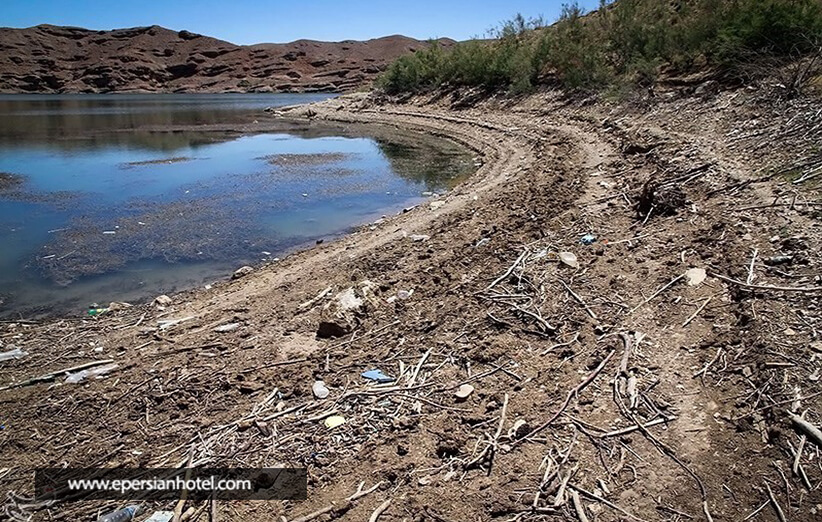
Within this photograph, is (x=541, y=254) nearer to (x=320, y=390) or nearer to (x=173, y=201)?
(x=320, y=390)

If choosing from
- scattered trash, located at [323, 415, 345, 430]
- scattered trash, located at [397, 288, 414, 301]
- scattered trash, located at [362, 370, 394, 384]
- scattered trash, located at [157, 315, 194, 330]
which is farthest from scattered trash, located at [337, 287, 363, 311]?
scattered trash, located at [157, 315, 194, 330]

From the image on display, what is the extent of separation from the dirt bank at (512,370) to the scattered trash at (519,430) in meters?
0.01

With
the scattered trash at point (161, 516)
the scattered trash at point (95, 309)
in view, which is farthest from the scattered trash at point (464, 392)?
the scattered trash at point (95, 309)

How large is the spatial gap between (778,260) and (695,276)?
2.17 ft

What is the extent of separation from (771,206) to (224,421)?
6.00m

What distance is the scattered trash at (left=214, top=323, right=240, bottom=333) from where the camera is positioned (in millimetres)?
5398

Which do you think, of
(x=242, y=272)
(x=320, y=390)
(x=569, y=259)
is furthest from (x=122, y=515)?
(x=242, y=272)

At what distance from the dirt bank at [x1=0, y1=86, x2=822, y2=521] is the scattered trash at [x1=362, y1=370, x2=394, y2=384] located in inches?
3.6

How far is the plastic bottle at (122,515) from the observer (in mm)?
2844

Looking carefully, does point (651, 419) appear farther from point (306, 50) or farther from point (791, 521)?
point (306, 50)

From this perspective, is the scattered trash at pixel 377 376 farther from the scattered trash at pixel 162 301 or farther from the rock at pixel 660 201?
the rock at pixel 660 201

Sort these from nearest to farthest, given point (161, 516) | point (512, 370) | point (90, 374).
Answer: point (161, 516) → point (512, 370) → point (90, 374)

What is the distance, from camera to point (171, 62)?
349 ft

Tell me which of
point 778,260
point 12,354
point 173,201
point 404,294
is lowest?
point 12,354
